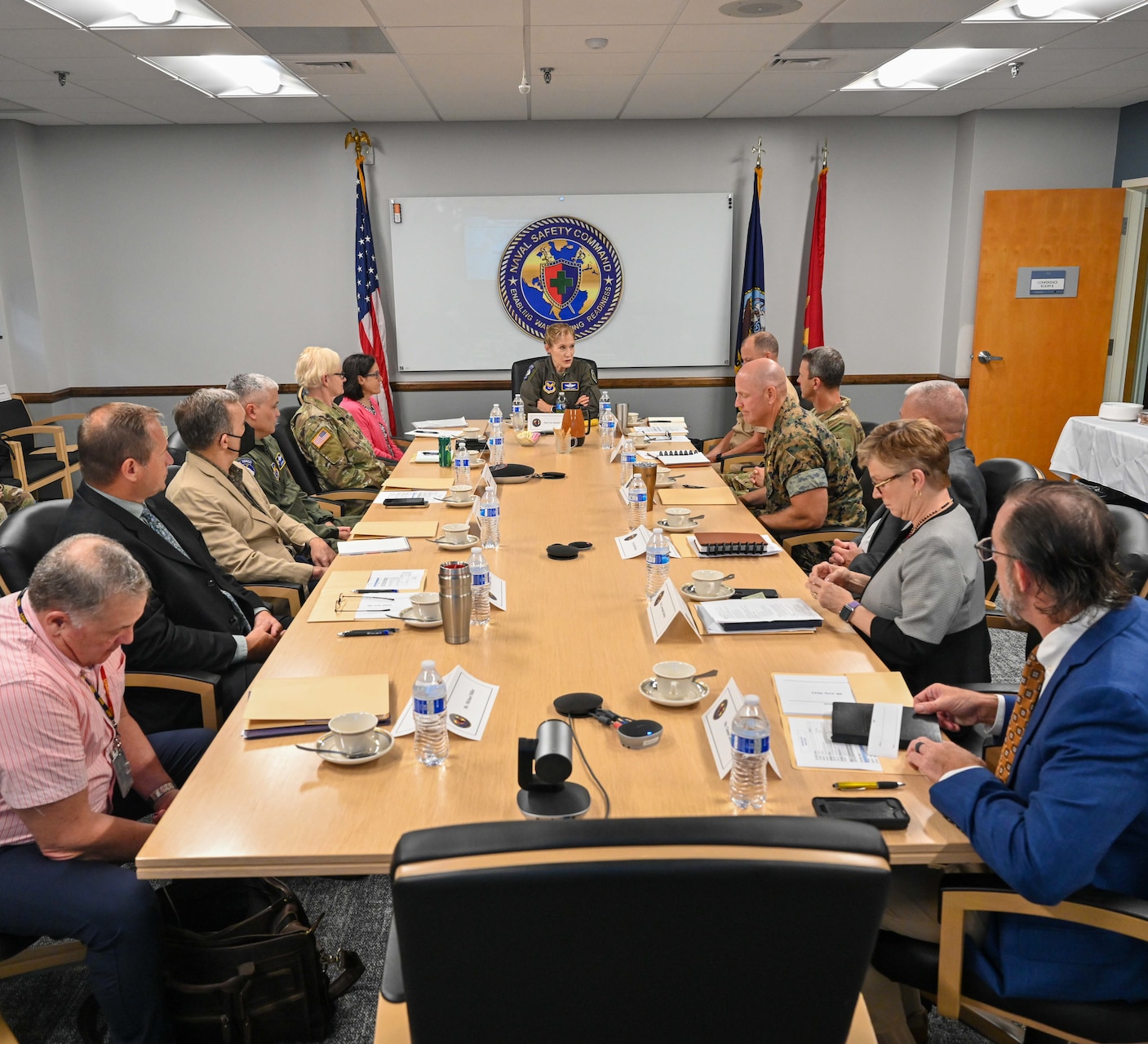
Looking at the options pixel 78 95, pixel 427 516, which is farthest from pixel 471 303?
pixel 427 516

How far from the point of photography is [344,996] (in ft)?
7.00

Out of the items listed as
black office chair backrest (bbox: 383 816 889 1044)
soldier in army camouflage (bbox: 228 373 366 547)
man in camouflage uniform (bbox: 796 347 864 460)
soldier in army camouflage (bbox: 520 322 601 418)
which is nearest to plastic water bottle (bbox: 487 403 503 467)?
soldier in army camouflage (bbox: 228 373 366 547)

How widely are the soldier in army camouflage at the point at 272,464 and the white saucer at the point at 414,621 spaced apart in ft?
5.15

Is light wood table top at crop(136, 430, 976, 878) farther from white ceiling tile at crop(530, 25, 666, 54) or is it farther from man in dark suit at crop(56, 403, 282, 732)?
white ceiling tile at crop(530, 25, 666, 54)

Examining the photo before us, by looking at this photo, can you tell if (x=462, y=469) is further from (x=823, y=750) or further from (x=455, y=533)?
(x=823, y=750)

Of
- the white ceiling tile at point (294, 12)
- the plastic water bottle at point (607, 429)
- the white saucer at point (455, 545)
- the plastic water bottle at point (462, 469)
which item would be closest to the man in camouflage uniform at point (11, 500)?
the plastic water bottle at point (462, 469)

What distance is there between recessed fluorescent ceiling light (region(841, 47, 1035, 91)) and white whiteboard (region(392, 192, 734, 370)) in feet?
4.85

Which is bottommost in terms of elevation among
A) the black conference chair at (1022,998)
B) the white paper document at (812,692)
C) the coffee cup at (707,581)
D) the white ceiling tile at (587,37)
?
the black conference chair at (1022,998)

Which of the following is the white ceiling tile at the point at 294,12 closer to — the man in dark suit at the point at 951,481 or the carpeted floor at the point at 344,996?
the man in dark suit at the point at 951,481

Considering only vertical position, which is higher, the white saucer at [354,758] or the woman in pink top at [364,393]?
the woman in pink top at [364,393]

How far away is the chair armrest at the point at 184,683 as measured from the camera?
2412 mm

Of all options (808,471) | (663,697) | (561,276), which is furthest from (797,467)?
(561,276)

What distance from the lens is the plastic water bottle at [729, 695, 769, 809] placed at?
5.08 feet

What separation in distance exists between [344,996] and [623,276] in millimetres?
5988
